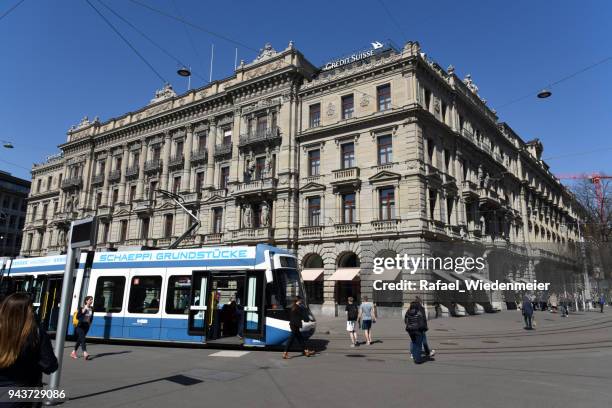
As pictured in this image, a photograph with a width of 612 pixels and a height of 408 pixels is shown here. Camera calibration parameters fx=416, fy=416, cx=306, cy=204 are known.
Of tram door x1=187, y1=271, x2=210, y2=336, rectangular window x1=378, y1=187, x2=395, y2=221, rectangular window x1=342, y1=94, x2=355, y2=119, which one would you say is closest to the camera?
tram door x1=187, y1=271, x2=210, y2=336

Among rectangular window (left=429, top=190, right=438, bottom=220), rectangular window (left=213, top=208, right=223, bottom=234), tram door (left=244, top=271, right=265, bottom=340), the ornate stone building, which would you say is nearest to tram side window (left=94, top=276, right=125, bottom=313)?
tram door (left=244, top=271, right=265, bottom=340)

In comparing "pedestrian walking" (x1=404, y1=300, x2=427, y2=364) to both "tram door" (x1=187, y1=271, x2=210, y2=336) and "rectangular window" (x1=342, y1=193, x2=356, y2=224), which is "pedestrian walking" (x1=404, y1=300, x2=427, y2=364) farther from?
"rectangular window" (x1=342, y1=193, x2=356, y2=224)

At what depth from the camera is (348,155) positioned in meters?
31.7

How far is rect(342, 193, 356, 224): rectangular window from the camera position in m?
30.5

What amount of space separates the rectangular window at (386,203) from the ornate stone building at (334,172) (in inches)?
4.0

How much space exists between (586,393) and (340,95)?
2766 centimetres

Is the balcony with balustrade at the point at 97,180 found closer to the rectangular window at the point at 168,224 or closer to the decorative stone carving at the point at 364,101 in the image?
the rectangular window at the point at 168,224

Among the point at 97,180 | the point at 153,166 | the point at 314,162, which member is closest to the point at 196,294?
the point at 314,162

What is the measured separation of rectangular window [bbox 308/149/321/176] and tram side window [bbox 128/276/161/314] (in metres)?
19.6

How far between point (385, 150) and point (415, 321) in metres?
20.2

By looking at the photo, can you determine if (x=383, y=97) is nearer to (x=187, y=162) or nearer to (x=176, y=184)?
(x=187, y=162)

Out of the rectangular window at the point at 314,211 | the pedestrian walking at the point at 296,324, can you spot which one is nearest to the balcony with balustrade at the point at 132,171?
the rectangular window at the point at 314,211

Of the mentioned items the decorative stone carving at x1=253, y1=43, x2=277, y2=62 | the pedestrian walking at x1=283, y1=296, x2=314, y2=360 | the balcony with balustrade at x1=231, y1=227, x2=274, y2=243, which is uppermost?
the decorative stone carving at x1=253, y1=43, x2=277, y2=62

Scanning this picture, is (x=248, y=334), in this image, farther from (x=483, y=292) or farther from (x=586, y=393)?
→ (x=483, y=292)
